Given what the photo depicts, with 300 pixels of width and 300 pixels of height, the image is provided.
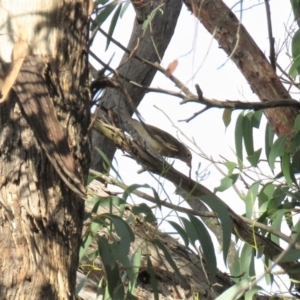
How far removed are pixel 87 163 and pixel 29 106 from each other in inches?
5.7

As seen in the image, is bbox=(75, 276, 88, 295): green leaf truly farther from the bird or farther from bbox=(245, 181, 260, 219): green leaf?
bbox=(245, 181, 260, 219): green leaf

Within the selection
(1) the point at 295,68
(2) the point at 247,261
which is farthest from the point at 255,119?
(2) the point at 247,261

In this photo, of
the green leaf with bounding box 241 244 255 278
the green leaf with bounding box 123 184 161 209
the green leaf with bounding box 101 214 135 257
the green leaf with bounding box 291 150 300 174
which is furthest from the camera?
the green leaf with bounding box 291 150 300 174

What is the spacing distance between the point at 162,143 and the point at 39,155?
0.62m

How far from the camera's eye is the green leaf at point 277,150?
1768 mm

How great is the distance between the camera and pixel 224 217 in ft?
4.50

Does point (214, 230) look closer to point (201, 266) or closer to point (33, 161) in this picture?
point (201, 266)

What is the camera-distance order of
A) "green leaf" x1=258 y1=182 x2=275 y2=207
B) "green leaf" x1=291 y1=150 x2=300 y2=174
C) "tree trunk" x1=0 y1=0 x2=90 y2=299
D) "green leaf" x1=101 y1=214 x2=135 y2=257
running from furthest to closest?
1. "green leaf" x1=258 y1=182 x2=275 y2=207
2. "green leaf" x1=291 y1=150 x2=300 y2=174
3. "green leaf" x1=101 y1=214 x2=135 y2=257
4. "tree trunk" x1=0 y1=0 x2=90 y2=299

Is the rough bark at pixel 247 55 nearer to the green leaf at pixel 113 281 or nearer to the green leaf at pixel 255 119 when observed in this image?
the green leaf at pixel 255 119

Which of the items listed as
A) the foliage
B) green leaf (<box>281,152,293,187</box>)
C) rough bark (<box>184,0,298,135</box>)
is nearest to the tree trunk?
the foliage

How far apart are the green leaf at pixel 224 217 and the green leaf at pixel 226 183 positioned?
0.41m

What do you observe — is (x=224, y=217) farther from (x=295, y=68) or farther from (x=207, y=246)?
(x=295, y=68)

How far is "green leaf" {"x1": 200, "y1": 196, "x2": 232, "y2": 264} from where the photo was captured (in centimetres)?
135

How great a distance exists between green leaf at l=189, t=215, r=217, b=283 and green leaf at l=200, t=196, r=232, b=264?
31 mm
